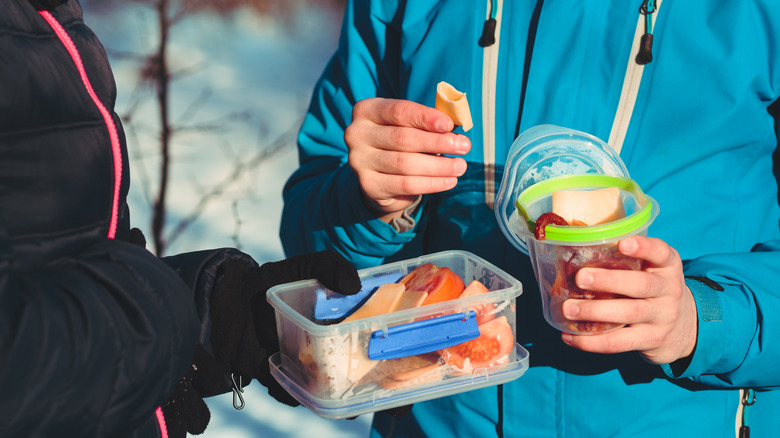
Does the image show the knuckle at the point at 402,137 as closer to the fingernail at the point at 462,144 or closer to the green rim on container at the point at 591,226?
the fingernail at the point at 462,144

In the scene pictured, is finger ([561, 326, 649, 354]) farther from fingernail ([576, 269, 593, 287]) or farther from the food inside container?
fingernail ([576, 269, 593, 287])

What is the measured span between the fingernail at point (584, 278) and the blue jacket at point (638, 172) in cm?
31

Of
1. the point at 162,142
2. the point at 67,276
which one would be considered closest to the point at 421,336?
the point at 67,276

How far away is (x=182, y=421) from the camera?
3.77 ft

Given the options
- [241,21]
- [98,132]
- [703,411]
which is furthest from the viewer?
[241,21]

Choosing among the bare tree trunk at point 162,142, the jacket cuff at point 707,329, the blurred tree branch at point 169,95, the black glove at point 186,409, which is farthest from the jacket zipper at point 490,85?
the bare tree trunk at point 162,142

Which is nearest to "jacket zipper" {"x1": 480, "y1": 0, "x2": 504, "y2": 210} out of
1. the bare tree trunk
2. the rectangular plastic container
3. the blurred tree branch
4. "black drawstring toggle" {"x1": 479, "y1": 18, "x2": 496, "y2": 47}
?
"black drawstring toggle" {"x1": 479, "y1": 18, "x2": 496, "y2": 47}

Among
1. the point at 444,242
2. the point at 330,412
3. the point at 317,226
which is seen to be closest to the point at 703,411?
the point at 444,242

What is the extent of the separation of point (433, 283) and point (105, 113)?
650mm

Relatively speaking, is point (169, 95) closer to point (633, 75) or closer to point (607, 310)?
point (633, 75)

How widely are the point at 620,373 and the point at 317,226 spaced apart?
0.85 metres

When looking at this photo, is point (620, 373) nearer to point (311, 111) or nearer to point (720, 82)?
point (720, 82)

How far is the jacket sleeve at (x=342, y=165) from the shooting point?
5.08 ft

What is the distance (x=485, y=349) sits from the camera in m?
1.15
